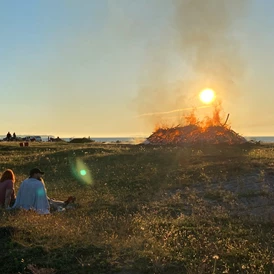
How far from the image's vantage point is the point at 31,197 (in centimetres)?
1090

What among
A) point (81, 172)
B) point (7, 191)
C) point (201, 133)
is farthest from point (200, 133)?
point (7, 191)

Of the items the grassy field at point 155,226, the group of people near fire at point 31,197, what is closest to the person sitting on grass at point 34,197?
the group of people near fire at point 31,197

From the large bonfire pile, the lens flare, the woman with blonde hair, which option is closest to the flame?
the large bonfire pile

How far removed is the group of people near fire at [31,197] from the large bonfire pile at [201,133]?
20561mm

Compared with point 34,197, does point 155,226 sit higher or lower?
lower

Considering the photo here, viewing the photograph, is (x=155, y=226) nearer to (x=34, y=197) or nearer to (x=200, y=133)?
(x=34, y=197)

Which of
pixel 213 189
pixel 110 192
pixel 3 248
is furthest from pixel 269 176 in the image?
pixel 3 248

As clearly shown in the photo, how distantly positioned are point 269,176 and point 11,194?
8.48m

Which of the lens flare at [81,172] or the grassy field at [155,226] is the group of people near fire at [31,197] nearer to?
the grassy field at [155,226]

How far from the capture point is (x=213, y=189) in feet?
42.7

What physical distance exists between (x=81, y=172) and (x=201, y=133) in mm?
14445

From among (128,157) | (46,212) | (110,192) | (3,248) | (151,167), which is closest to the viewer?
(3,248)

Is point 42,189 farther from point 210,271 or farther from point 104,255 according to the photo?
point 210,271

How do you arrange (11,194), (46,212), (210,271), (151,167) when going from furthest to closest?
(151,167), (11,194), (46,212), (210,271)
